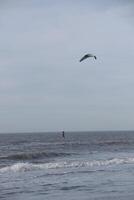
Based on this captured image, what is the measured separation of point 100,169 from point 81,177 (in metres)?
4.63

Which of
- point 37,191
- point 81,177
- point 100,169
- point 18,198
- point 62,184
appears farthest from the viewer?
point 100,169

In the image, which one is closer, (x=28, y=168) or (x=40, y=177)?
(x=40, y=177)

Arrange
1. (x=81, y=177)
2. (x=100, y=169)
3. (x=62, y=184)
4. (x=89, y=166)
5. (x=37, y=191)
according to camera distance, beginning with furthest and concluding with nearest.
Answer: (x=89, y=166) < (x=100, y=169) < (x=81, y=177) < (x=62, y=184) < (x=37, y=191)

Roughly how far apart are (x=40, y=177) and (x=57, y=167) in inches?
232

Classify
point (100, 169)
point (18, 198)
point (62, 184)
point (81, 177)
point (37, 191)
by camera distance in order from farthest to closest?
point (100, 169) → point (81, 177) → point (62, 184) → point (37, 191) → point (18, 198)

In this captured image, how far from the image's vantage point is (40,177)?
2575cm

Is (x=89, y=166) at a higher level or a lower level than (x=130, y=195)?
higher


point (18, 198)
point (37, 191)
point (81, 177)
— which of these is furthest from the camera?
point (81, 177)

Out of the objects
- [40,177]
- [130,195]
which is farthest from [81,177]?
[130,195]

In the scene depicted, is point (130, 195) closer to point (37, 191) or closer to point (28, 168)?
point (37, 191)

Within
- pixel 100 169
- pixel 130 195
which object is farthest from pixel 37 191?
pixel 100 169

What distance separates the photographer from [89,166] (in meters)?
32.1

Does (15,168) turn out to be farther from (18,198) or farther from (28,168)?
(18,198)

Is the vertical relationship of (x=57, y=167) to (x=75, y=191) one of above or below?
above
